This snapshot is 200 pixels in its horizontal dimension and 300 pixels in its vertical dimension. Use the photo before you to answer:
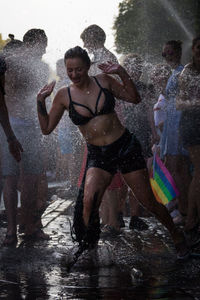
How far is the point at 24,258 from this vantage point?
629cm

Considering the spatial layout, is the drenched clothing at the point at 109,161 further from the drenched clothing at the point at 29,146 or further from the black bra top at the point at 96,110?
the drenched clothing at the point at 29,146

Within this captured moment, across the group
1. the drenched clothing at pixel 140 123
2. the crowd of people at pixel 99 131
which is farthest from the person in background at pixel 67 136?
the drenched clothing at pixel 140 123

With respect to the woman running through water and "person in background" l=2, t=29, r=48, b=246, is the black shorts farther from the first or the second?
"person in background" l=2, t=29, r=48, b=246

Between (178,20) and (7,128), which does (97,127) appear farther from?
(178,20)

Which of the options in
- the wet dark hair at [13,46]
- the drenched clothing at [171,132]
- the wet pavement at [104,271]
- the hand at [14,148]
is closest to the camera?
the wet pavement at [104,271]

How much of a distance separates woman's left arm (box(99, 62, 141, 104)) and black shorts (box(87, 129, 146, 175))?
333mm

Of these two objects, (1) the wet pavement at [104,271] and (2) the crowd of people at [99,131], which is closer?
(1) the wet pavement at [104,271]

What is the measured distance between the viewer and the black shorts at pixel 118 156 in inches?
232

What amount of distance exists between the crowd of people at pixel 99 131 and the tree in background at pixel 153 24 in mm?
24890

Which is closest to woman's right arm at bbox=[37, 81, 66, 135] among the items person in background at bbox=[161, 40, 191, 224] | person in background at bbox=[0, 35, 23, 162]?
person in background at bbox=[0, 35, 23, 162]

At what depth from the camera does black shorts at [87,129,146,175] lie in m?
5.89

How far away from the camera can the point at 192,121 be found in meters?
7.41

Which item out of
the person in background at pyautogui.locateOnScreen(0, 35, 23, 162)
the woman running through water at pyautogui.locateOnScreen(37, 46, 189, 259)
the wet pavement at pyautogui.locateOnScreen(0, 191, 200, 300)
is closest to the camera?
the wet pavement at pyautogui.locateOnScreen(0, 191, 200, 300)

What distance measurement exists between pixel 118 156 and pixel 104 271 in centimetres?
93
